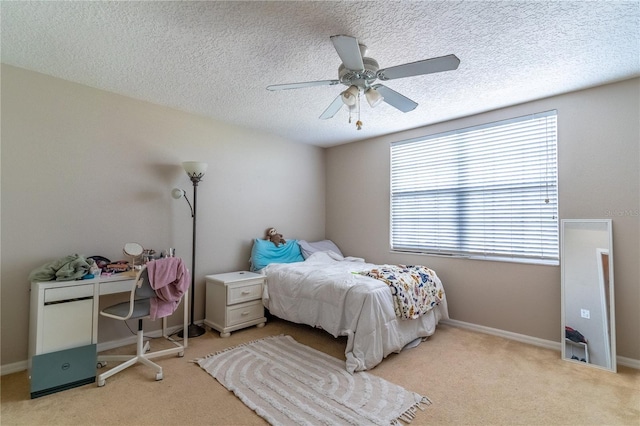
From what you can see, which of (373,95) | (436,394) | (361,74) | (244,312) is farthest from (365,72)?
(244,312)

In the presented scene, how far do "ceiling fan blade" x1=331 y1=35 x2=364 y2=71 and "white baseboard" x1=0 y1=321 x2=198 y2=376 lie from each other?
10.3ft

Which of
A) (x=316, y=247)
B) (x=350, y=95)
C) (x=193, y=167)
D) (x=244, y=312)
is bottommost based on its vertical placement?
(x=244, y=312)

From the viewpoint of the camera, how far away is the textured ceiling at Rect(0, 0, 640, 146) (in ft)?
5.81

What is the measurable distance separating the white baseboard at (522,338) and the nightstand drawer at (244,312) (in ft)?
7.21

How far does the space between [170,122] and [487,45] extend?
309cm

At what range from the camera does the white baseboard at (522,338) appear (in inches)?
99.4

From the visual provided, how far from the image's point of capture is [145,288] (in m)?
2.32

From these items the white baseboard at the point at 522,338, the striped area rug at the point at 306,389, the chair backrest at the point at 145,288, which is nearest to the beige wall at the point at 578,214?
the white baseboard at the point at 522,338

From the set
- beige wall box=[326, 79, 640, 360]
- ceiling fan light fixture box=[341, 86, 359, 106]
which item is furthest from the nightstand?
ceiling fan light fixture box=[341, 86, 359, 106]

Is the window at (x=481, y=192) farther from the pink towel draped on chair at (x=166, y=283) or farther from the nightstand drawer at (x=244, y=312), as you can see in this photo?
the pink towel draped on chair at (x=166, y=283)

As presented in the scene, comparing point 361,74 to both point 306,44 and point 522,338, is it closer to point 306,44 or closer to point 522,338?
point 306,44

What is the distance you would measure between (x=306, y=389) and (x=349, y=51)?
224 cm

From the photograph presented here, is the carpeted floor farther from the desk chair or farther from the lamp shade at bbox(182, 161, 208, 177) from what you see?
the lamp shade at bbox(182, 161, 208, 177)

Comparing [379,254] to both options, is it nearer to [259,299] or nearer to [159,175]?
[259,299]
